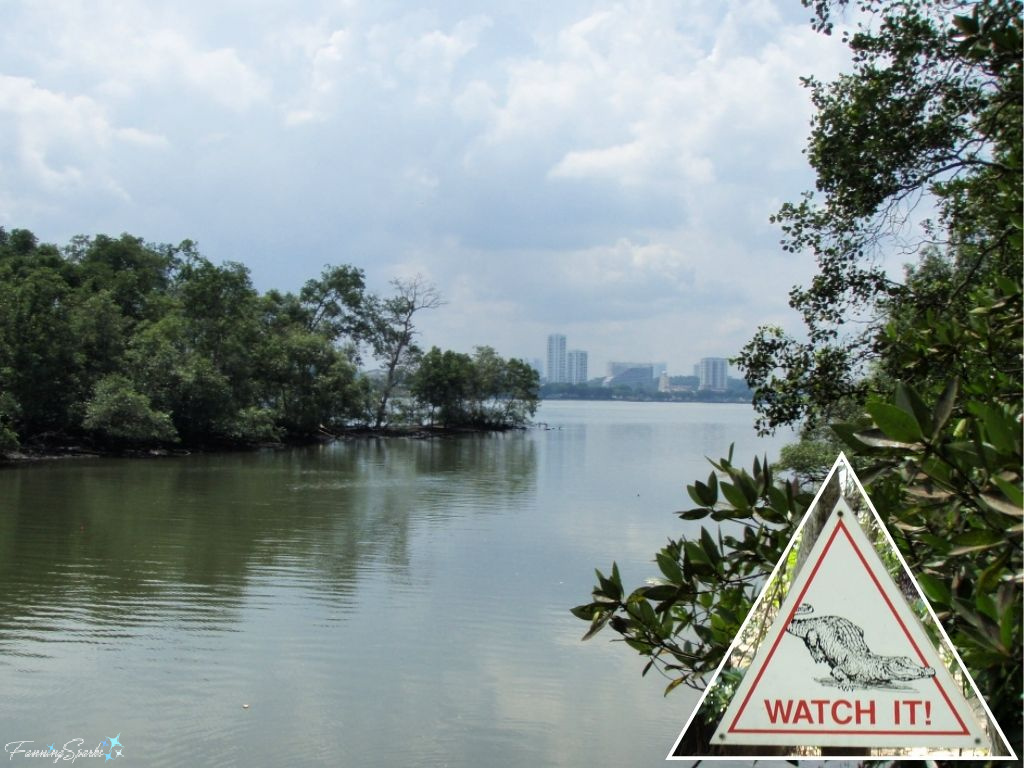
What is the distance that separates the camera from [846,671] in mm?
1345

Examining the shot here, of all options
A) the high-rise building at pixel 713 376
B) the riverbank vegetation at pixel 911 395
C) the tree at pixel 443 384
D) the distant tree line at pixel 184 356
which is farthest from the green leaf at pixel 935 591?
the high-rise building at pixel 713 376

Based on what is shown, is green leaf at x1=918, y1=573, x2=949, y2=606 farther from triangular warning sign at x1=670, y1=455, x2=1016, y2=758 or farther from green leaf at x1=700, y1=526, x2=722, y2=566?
green leaf at x1=700, y1=526, x2=722, y2=566

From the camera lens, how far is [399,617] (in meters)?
9.08

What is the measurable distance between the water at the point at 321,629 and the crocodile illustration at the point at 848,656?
4768 millimetres

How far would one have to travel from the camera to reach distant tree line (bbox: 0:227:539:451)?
24.8 metres

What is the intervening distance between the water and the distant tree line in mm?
6652

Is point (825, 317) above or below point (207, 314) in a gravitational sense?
below

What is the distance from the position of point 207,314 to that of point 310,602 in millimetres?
23970

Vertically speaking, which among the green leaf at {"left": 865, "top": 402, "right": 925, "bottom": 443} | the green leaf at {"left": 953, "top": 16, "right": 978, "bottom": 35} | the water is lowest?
the water

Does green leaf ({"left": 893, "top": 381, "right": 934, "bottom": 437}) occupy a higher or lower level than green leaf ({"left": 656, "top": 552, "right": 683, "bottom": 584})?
higher

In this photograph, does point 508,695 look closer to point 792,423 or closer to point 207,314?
point 792,423

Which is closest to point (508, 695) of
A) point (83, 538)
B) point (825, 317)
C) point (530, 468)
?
point (825, 317)

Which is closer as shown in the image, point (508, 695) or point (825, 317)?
point (825, 317)

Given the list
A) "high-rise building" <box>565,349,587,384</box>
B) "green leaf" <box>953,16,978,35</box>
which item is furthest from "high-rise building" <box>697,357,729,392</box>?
"green leaf" <box>953,16,978,35</box>
